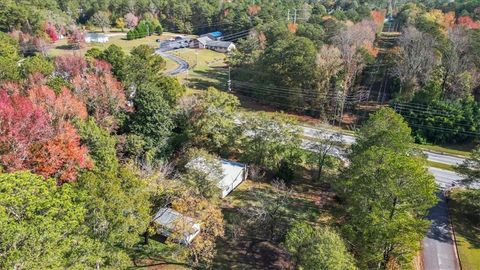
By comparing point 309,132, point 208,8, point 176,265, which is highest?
point 208,8

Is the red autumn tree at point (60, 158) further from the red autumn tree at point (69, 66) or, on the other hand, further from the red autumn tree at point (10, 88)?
the red autumn tree at point (69, 66)

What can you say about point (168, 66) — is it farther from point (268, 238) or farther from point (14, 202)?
point (14, 202)

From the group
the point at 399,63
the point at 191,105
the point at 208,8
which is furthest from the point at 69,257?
the point at 208,8

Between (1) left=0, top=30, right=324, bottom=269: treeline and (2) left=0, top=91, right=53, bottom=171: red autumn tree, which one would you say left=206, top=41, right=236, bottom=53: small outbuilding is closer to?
(1) left=0, top=30, right=324, bottom=269: treeline

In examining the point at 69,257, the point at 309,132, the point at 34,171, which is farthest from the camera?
the point at 309,132

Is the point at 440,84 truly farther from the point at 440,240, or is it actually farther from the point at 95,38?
the point at 95,38

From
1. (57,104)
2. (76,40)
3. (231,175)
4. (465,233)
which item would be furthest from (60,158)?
(76,40)
